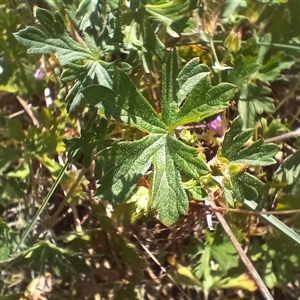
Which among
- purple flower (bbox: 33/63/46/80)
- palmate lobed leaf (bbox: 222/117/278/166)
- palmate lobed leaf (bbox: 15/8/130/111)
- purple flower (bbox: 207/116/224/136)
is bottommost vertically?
purple flower (bbox: 207/116/224/136)

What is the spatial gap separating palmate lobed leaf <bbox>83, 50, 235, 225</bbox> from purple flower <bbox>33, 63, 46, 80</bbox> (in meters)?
0.71

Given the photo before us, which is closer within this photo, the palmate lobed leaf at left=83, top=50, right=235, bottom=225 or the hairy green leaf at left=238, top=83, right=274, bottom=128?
the palmate lobed leaf at left=83, top=50, right=235, bottom=225

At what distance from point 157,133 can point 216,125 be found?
1.45 feet

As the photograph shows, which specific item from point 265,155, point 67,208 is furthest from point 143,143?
point 67,208

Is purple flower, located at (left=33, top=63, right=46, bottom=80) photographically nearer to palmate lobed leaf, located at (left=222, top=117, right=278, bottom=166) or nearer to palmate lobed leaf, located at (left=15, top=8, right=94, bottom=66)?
palmate lobed leaf, located at (left=15, top=8, right=94, bottom=66)

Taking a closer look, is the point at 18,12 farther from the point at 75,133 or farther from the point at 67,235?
the point at 67,235

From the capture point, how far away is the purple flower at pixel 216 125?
1.90m

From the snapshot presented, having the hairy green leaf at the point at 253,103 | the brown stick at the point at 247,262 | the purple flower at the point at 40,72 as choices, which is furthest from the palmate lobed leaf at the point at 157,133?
the purple flower at the point at 40,72

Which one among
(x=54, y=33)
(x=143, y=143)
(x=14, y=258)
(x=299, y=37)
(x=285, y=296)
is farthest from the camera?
(x=285, y=296)

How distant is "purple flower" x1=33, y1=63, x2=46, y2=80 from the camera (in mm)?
2130

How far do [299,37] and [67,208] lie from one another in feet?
3.76

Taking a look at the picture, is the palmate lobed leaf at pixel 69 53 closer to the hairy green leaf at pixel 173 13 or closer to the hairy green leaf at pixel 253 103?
the hairy green leaf at pixel 173 13

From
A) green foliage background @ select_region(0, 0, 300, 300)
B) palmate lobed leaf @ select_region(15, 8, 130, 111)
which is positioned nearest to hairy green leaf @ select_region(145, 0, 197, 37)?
green foliage background @ select_region(0, 0, 300, 300)

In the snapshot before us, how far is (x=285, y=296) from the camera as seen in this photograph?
2236mm
